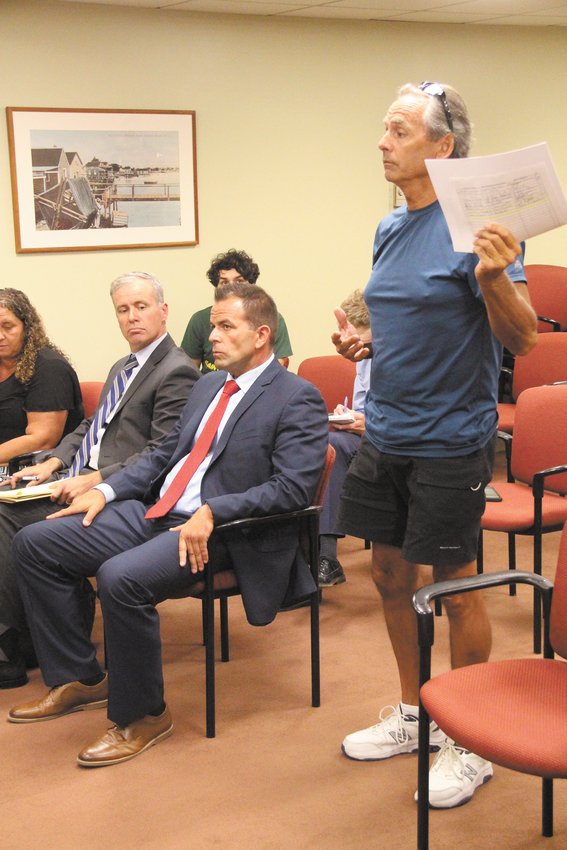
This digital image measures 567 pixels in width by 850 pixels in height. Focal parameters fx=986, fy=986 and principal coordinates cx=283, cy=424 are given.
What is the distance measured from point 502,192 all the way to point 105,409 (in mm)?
2109

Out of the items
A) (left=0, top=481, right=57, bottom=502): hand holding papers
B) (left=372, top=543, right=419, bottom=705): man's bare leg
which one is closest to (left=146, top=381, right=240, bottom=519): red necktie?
(left=0, top=481, right=57, bottom=502): hand holding papers

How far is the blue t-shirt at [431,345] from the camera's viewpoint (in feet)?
8.11

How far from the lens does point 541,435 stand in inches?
155

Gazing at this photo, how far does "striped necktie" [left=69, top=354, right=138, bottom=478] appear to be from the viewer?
12.5 feet

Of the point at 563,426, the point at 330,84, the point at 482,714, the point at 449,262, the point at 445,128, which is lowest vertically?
the point at 482,714

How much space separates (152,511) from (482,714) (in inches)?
57.0

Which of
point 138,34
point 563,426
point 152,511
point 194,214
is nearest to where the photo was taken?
point 152,511

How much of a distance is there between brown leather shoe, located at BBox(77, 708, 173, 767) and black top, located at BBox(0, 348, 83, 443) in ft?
5.15

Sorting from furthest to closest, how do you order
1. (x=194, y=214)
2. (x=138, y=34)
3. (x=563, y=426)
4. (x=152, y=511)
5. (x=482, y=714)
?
(x=194, y=214)
(x=138, y=34)
(x=563, y=426)
(x=152, y=511)
(x=482, y=714)

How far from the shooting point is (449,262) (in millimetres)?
2447

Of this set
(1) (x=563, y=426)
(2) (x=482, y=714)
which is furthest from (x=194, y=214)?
(2) (x=482, y=714)

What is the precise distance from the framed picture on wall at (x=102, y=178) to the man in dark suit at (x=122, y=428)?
5.55 ft

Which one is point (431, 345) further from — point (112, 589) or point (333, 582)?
point (333, 582)

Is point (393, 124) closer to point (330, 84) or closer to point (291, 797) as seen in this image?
point (291, 797)
